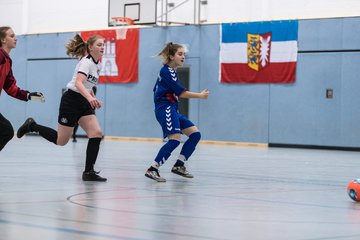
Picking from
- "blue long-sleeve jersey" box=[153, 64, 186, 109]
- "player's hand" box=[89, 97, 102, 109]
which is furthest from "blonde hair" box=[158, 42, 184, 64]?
"player's hand" box=[89, 97, 102, 109]

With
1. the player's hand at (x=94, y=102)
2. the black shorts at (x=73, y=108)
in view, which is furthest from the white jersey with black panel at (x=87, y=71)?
the player's hand at (x=94, y=102)

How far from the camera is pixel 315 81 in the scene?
23406 mm

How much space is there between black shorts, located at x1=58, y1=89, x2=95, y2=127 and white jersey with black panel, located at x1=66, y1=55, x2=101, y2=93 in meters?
0.12

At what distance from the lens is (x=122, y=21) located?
26422 millimetres

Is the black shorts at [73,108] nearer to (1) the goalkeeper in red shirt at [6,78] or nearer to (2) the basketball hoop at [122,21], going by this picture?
(1) the goalkeeper in red shirt at [6,78]

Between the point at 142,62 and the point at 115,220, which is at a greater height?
the point at 142,62

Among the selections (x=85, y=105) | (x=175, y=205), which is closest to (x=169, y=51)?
(x=85, y=105)

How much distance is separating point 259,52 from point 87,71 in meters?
15.7

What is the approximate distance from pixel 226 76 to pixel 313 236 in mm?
20171

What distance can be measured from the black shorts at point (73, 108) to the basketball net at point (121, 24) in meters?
16.8

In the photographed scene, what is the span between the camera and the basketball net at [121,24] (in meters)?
26.1

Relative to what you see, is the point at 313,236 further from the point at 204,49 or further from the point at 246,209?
the point at 204,49

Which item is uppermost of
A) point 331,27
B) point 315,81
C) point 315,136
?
point 331,27

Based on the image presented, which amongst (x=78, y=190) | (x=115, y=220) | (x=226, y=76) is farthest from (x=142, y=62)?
(x=115, y=220)
